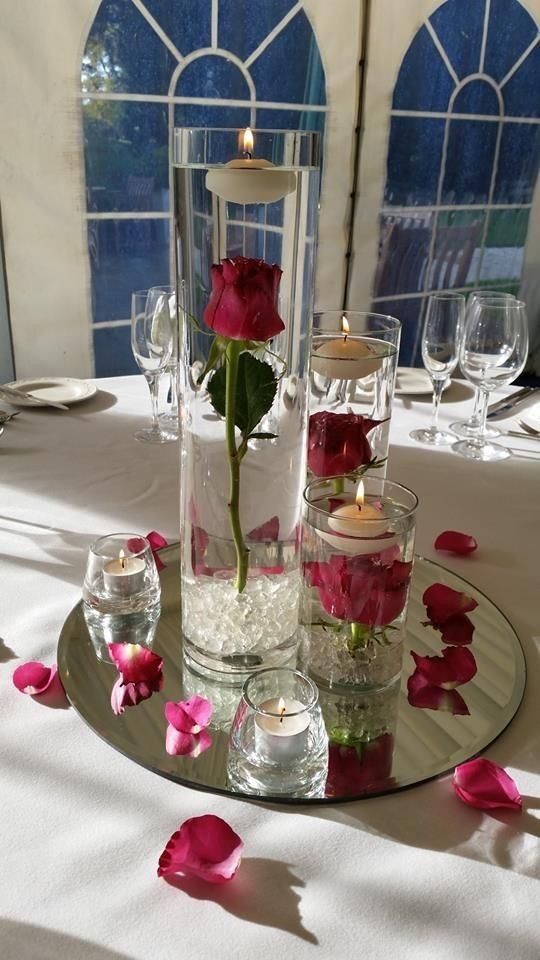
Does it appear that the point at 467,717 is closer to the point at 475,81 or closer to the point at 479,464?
the point at 479,464

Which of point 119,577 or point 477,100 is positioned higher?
point 477,100

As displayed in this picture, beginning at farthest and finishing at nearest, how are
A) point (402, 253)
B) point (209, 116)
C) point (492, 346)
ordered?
1. point (402, 253)
2. point (209, 116)
3. point (492, 346)

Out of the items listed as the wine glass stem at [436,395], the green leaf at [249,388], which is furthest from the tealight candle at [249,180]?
the wine glass stem at [436,395]

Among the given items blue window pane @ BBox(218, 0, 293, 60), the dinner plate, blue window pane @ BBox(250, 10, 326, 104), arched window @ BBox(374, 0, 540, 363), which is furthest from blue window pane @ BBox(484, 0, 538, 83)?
the dinner plate

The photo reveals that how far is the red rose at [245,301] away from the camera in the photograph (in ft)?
1.69

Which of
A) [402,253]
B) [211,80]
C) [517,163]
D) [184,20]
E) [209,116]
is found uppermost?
[184,20]

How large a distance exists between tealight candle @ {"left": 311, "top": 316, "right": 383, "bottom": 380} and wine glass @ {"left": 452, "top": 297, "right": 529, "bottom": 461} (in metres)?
0.41

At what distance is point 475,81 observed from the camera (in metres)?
3.13

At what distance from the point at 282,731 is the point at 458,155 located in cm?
322

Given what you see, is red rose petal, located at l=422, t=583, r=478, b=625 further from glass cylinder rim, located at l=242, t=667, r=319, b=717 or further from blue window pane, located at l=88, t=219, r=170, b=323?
blue window pane, located at l=88, t=219, r=170, b=323

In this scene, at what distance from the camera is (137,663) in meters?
0.61

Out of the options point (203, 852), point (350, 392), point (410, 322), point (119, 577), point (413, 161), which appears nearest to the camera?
point (203, 852)

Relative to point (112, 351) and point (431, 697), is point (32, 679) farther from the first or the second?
point (112, 351)

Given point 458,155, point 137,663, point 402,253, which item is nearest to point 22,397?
point 137,663
